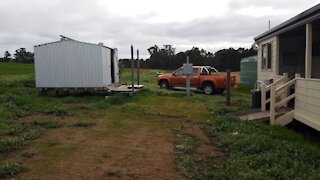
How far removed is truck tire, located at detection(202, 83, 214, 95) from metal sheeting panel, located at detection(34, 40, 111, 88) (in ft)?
24.1

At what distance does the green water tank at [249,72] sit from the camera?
3291 cm

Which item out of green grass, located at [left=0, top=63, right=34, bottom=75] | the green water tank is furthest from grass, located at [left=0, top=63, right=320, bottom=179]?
green grass, located at [left=0, top=63, right=34, bottom=75]

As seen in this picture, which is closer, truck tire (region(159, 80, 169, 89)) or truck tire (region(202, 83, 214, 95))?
truck tire (region(202, 83, 214, 95))

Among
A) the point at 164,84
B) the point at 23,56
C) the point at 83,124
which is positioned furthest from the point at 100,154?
the point at 23,56

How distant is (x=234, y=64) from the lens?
74.9 m

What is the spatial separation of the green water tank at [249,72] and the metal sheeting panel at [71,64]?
52.3 ft

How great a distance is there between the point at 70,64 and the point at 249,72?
60.6 feet

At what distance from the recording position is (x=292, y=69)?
15875 millimetres

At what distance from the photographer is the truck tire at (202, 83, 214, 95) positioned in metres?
25.0

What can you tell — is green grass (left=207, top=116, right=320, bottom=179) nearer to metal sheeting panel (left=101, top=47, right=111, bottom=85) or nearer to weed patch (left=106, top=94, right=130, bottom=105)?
weed patch (left=106, top=94, right=130, bottom=105)

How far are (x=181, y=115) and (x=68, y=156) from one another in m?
7.01

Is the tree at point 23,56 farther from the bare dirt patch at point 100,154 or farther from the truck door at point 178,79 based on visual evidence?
the bare dirt patch at point 100,154

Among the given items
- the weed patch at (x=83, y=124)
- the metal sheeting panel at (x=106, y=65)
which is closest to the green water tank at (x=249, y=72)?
the metal sheeting panel at (x=106, y=65)

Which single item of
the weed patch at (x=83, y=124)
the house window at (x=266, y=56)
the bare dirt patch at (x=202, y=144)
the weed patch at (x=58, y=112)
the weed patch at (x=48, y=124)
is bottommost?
the bare dirt patch at (x=202, y=144)
